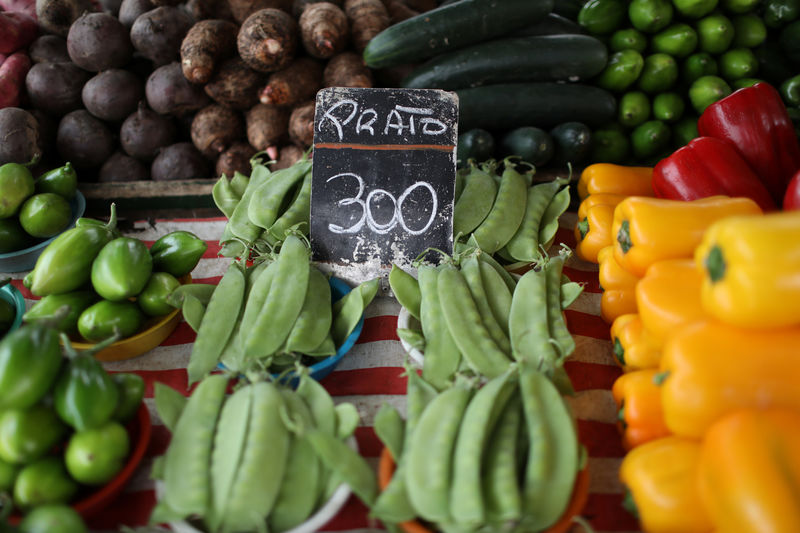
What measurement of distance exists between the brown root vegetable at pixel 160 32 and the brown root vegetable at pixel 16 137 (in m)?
0.72

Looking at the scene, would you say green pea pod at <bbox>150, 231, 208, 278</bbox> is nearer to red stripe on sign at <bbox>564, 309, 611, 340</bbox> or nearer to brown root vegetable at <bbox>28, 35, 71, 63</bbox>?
red stripe on sign at <bbox>564, 309, 611, 340</bbox>

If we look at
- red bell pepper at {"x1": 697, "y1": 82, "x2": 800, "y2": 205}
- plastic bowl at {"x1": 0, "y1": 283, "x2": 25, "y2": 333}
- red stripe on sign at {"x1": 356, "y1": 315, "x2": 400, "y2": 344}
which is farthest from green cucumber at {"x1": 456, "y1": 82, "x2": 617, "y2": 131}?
plastic bowl at {"x1": 0, "y1": 283, "x2": 25, "y2": 333}

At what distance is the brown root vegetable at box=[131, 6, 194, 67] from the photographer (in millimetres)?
2934

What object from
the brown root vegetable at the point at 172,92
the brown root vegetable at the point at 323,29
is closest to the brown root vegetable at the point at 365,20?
the brown root vegetable at the point at 323,29

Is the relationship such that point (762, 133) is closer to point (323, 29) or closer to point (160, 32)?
point (323, 29)

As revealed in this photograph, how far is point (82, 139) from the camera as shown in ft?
9.63

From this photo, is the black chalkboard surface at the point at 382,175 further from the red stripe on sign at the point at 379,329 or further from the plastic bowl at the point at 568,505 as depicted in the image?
the plastic bowl at the point at 568,505

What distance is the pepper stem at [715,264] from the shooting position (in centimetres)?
105

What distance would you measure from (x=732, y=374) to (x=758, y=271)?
0.22 meters

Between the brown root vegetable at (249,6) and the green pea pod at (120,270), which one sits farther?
the brown root vegetable at (249,6)

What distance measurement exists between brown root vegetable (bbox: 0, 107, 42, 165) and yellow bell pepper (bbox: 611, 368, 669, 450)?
2833 millimetres

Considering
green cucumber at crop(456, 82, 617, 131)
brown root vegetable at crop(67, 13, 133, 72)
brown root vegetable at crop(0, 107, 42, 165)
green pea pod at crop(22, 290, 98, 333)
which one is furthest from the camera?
brown root vegetable at crop(67, 13, 133, 72)

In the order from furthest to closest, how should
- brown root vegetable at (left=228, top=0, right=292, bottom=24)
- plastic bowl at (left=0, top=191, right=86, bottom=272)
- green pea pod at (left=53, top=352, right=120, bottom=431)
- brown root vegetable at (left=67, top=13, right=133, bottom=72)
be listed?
1. brown root vegetable at (left=228, top=0, right=292, bottom=24)
2. brown root vegetable at (left=67, top=13, right=133, bottom=72)
3. plastic bowl at (left=0, top=191, right=86, bottom=272)
4. green pea pod at (left=53, top=352, right=120, bottom=431)

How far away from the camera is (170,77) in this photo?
2910 millimetres
